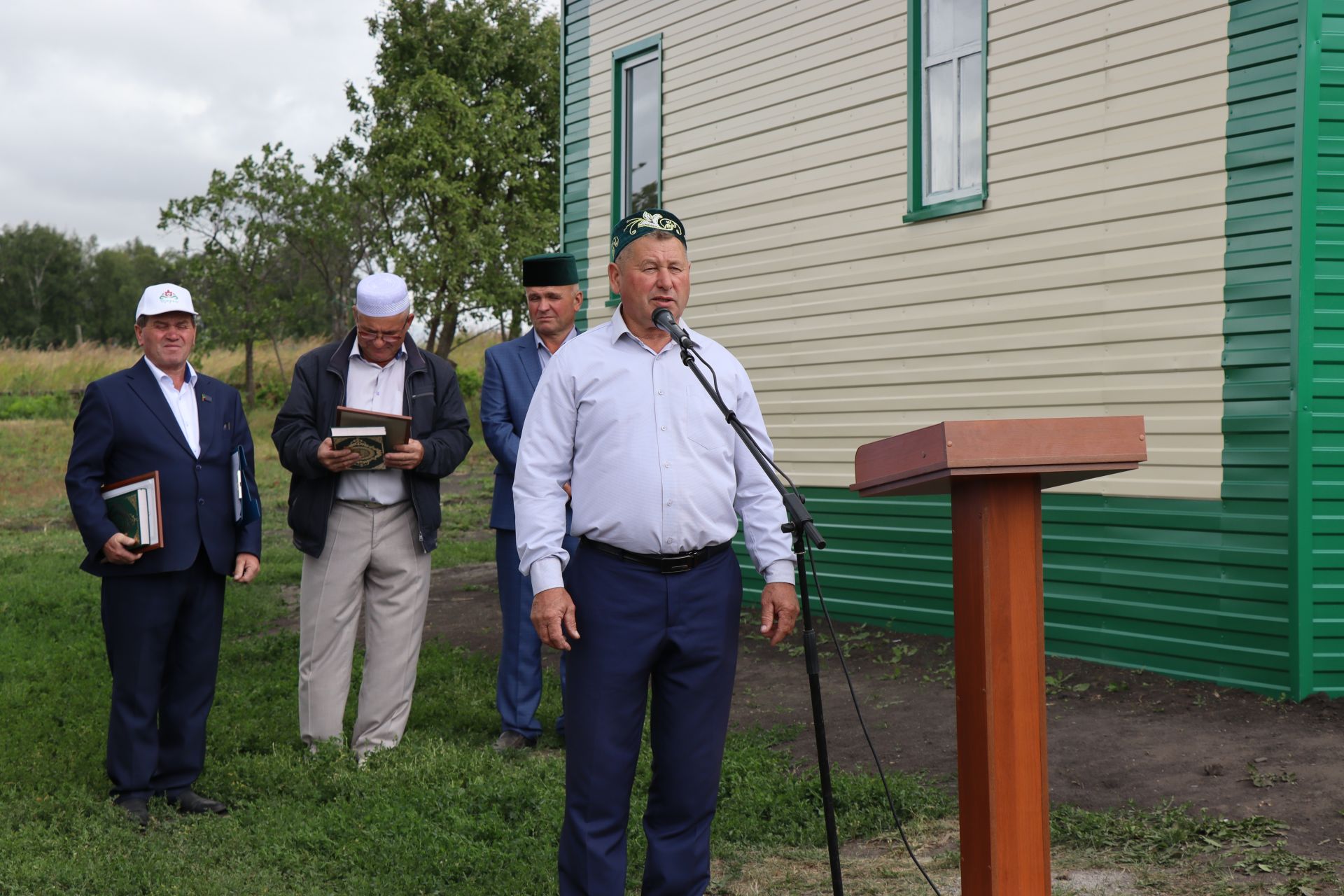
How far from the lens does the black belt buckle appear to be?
3.53 meters

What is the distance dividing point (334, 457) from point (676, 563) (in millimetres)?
2490

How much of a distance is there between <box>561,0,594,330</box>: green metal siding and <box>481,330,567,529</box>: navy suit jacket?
5153 mm

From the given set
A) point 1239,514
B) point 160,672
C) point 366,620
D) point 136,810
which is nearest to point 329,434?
point 366,620

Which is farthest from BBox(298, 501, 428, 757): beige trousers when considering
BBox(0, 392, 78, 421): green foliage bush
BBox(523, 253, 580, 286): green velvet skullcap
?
BBox(0, 392, 78, 421): green foliage bush

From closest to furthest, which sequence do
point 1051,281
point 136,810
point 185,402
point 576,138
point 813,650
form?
point 813,650, point 136,810, point 185,402, point 1051,281, point 576,138

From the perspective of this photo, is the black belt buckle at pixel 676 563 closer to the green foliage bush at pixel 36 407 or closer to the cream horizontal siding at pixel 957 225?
the cream horizontal siding at pixel 957 225

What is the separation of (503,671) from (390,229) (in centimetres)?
2347

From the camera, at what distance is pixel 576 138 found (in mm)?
11672

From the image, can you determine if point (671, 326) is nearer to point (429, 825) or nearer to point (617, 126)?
point (429, 825)

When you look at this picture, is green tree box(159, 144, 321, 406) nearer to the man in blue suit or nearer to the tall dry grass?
the tall dry grass

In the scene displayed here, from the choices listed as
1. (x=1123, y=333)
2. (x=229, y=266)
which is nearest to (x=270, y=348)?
(x=229, y=266)

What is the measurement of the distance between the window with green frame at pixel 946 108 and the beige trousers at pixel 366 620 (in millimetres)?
4377

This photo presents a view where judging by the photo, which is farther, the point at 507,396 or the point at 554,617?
the point at 507,396

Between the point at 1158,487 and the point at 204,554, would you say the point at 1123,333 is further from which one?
the point at 204,554
